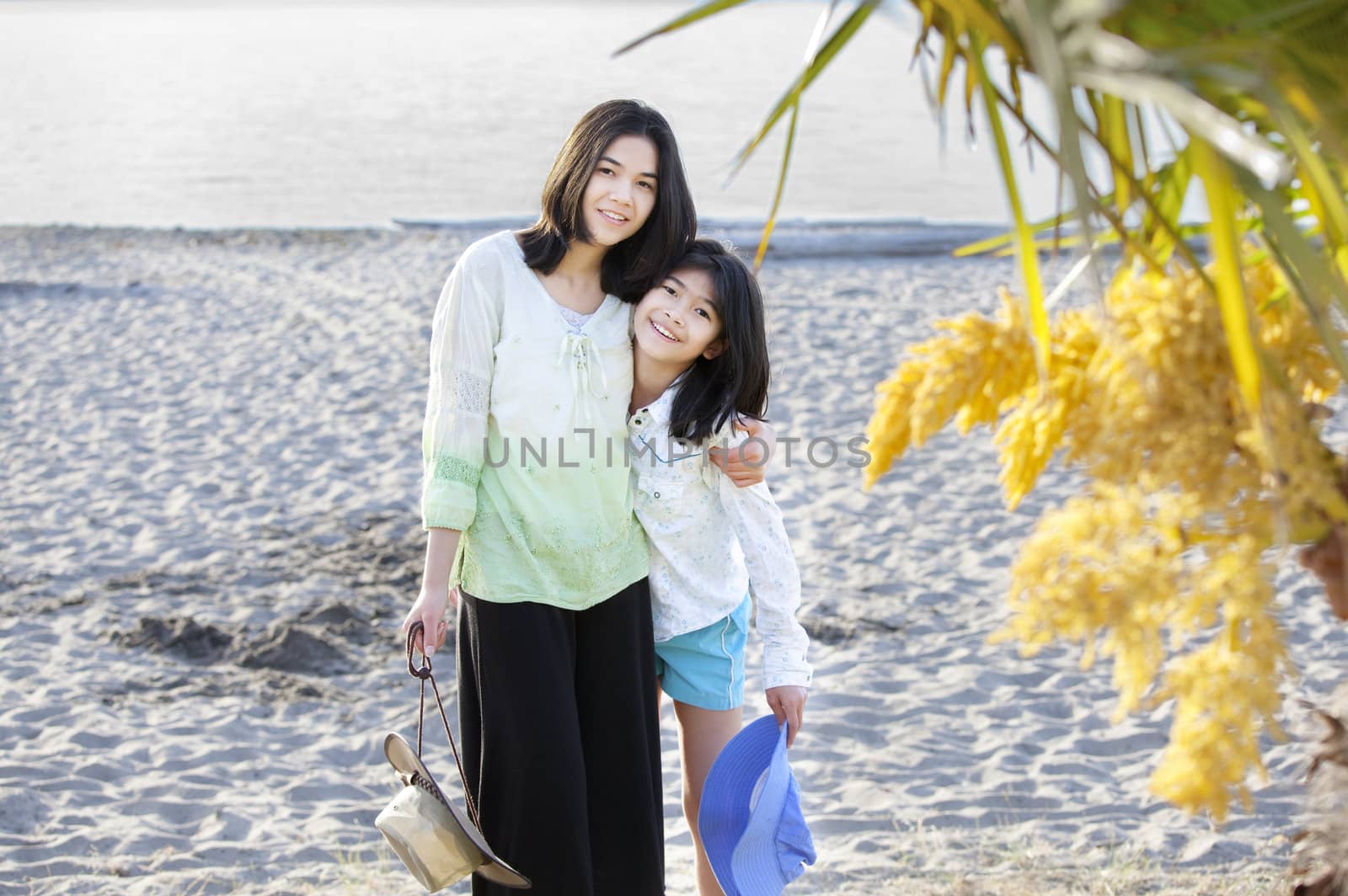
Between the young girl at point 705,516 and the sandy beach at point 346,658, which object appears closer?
the young girl at point 705,516

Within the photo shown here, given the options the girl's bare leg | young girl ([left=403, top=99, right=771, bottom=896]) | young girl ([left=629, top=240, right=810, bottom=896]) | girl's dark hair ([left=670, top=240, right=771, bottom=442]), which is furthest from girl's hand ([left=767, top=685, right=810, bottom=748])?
girl's dark hair ([left=670, top=240, right=771, bottom=442])

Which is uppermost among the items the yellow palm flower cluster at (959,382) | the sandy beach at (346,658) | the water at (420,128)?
the water at (420,128)

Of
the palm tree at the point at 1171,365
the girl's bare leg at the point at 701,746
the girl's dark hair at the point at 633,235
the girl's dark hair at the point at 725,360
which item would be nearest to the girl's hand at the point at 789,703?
the girl's bare leg at the point at 701,746

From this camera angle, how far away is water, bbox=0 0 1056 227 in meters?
20.7

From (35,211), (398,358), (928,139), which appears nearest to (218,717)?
(398,358)

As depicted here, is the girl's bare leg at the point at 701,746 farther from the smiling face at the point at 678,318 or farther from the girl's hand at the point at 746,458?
the smiling face at the point at 678,318

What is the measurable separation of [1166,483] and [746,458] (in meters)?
1.66

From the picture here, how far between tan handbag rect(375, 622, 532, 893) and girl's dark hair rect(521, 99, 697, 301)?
99cm

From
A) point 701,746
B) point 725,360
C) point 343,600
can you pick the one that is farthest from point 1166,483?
point 343,600

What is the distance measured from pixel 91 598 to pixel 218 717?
1.29 metres

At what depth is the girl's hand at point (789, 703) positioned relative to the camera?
2.88 metres

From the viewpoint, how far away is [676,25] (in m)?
1.35

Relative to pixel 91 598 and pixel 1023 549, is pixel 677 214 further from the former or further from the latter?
pixel 91 598

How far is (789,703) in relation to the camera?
289cm
